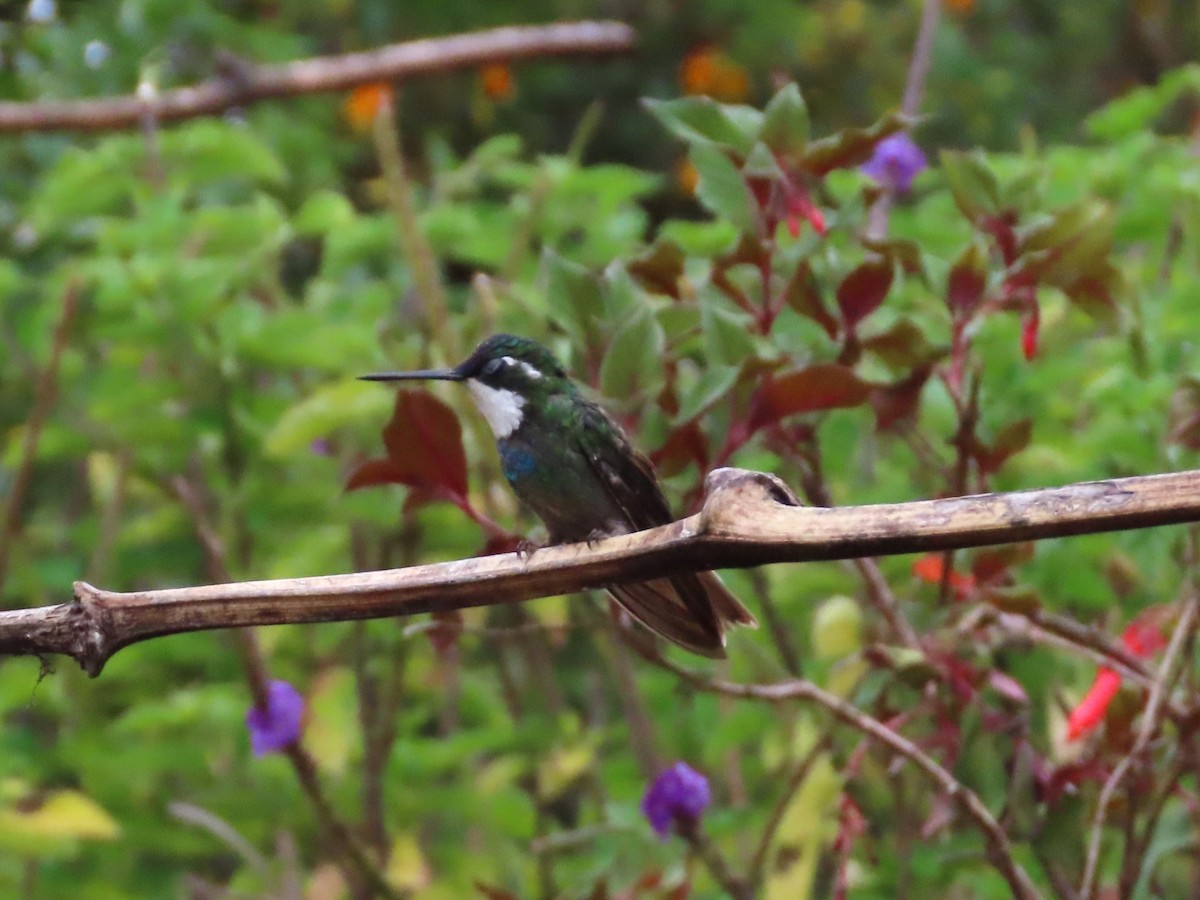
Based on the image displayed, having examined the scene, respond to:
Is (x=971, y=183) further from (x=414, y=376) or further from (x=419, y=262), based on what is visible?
(x=419, y=262)

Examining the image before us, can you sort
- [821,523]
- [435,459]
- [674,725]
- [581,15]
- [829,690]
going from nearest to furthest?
[821,523]
[435,459]
[829,690]
[674,725]
[581,15]

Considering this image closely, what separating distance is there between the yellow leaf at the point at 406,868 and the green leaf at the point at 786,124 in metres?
1.20

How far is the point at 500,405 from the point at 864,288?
59cm

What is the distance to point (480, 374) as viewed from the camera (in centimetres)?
201

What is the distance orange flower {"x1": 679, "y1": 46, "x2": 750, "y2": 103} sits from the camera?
608 cm

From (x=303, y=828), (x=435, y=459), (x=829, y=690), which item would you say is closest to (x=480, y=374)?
(x=435, y=459)

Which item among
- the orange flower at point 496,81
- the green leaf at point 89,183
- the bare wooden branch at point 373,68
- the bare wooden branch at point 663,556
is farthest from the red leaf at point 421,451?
the orange flower at point 496,81

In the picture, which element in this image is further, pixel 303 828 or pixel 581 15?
pixel 581 15

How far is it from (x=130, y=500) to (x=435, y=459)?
5.42ft

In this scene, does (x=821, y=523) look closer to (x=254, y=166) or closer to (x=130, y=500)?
(x=254, y=166)

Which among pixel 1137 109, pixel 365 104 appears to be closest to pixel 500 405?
pixel 1137 109

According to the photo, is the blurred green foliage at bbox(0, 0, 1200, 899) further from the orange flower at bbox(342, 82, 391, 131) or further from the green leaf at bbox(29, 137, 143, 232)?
the orange flower at bbox(342, 82, 391, 131)

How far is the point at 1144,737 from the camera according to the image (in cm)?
153

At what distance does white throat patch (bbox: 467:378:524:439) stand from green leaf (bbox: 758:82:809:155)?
0.54 m
